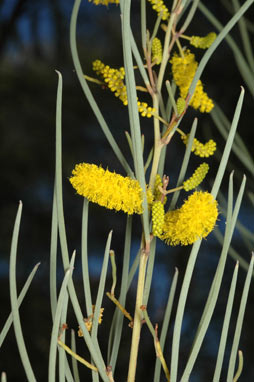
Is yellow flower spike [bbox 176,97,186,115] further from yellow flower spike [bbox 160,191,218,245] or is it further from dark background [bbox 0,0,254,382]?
dark background [bbox 0,0,254,382]

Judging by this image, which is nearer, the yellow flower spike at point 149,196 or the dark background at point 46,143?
the yellow flower spike at point 149,196

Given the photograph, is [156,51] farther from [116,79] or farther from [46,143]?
[46,143]

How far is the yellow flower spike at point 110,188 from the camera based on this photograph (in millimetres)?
245

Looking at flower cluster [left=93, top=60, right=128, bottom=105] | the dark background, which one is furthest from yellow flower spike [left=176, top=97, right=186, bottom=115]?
the dark background

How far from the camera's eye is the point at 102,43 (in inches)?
36.5

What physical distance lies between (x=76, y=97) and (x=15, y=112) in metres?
0.11

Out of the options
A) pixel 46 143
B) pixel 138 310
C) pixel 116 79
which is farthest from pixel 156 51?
pixel 46 143

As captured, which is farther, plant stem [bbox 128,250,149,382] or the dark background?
the dark background

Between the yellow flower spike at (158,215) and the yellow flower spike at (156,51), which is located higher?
the yellow flower spike at (156,51)

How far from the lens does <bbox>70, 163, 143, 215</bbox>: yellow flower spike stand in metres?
0.25

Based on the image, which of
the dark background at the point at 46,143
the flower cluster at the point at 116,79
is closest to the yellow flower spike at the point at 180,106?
the flower cluster at the point at 116,79

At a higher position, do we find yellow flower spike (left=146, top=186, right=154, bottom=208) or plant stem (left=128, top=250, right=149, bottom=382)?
yellow flower spike (left=146, top=186, right=154, bottom=208)

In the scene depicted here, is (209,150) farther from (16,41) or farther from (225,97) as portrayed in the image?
(16,41)

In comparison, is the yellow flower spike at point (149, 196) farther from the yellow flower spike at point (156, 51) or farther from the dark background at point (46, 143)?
the dark background at point (46, 143)
